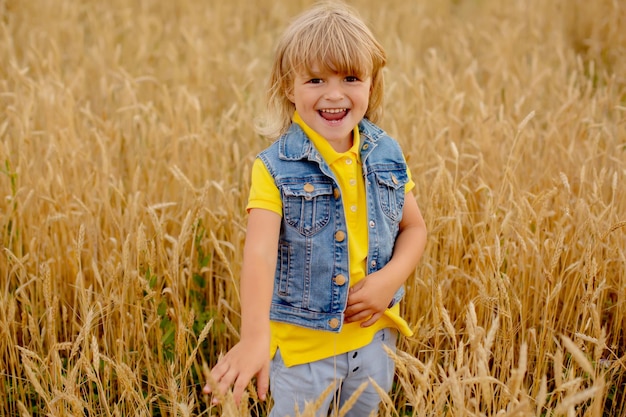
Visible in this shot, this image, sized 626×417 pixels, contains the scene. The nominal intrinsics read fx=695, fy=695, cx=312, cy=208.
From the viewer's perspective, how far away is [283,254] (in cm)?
166

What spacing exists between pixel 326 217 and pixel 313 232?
5 centimetres

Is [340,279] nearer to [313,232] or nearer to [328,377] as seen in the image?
[313,232]

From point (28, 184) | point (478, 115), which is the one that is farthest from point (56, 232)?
point (478, 115)

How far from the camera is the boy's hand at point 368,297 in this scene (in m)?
1.64

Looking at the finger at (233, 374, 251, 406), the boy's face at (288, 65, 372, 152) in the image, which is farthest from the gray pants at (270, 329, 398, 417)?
the boy's face at (288, 65, 372, 152)

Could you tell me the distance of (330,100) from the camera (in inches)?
64.1

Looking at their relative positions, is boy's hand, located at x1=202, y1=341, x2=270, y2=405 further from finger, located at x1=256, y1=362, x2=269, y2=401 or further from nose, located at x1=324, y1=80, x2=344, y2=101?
nose, located at x1=324, y1=80, x2=344, y2=101

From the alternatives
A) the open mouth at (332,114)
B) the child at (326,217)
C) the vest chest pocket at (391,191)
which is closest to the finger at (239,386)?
the child at (326,217)

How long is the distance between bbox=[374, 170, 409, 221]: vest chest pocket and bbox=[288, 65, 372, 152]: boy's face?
142mm

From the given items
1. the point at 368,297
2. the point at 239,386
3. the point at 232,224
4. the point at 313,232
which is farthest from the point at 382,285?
the point at 232,224

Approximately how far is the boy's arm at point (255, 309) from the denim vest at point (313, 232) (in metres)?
0.08

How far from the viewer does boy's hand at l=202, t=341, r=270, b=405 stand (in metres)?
1.43

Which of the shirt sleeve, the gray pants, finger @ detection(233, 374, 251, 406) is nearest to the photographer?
finger @ detection(233, 374, 251, 406)

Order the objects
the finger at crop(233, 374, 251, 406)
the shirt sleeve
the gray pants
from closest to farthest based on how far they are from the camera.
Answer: the finger at crop(233, 374, 251, 406) → the shirt sleeve → the gray pants
